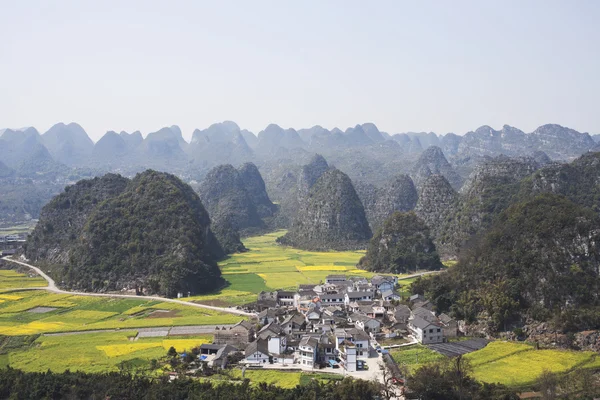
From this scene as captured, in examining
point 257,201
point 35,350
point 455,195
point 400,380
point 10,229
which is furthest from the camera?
point 257,201

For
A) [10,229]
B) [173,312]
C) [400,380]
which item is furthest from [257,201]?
[400,380]

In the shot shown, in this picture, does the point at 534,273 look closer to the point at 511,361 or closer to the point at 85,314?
the point at 511,361

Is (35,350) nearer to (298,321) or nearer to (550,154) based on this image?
(298,321)

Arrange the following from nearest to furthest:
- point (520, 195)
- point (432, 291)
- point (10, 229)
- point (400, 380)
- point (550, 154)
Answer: point (400, 380), point (432, 291), point (520, 195), point (10, 229), point (550, 154)

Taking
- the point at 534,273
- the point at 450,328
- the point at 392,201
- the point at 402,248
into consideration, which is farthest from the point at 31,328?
the point at 392,201

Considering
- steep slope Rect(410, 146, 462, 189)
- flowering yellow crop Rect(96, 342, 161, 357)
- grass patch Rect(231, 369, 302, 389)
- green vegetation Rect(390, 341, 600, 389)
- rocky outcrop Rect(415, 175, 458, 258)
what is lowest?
grass patch Rect(231, 369, 302, 389)

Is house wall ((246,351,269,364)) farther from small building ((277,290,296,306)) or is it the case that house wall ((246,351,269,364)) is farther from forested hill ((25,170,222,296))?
forested hill ((25,170,222,296))

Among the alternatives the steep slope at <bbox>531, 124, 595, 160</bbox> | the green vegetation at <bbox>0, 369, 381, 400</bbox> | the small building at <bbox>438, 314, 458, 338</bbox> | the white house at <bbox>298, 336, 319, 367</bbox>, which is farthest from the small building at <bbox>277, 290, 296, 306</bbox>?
the steep slope at <bbox>531, 124, 595, 160</bbox>

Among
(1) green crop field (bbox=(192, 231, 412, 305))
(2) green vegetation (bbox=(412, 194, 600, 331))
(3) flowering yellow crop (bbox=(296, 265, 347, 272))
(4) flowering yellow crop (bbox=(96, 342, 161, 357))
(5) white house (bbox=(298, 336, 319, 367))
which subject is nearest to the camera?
(5) white house (bbox=(298, 336, 319, 367))
